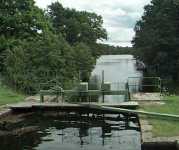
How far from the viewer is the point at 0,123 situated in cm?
1936

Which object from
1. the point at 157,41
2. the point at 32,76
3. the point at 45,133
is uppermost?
the point at 157,41

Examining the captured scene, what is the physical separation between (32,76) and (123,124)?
12.1m

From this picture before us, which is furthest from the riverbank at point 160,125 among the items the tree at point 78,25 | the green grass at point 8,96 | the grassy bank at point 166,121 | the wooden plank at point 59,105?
the tree at point 78,25

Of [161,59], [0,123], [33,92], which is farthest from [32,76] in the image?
[161,59]

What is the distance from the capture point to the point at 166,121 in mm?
17469

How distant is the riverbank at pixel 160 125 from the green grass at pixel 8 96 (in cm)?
679

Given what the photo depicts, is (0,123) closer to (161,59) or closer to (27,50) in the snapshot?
(27,50)

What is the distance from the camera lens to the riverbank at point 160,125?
14.7 metres

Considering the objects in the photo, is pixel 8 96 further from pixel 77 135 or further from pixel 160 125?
pixel 160 125

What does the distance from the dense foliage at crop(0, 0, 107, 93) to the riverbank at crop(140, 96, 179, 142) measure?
996 cm

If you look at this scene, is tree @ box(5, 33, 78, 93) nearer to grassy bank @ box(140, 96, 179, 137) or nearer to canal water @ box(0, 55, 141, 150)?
canal water @ box(0, 55, 141, 150)

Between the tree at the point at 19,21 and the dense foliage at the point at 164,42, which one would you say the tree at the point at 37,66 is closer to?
the tree at the point at 19,21

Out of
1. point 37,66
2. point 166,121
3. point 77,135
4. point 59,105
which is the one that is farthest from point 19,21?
point 166,121

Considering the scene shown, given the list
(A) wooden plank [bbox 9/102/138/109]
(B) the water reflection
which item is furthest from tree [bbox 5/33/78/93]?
(B) the water reflection
